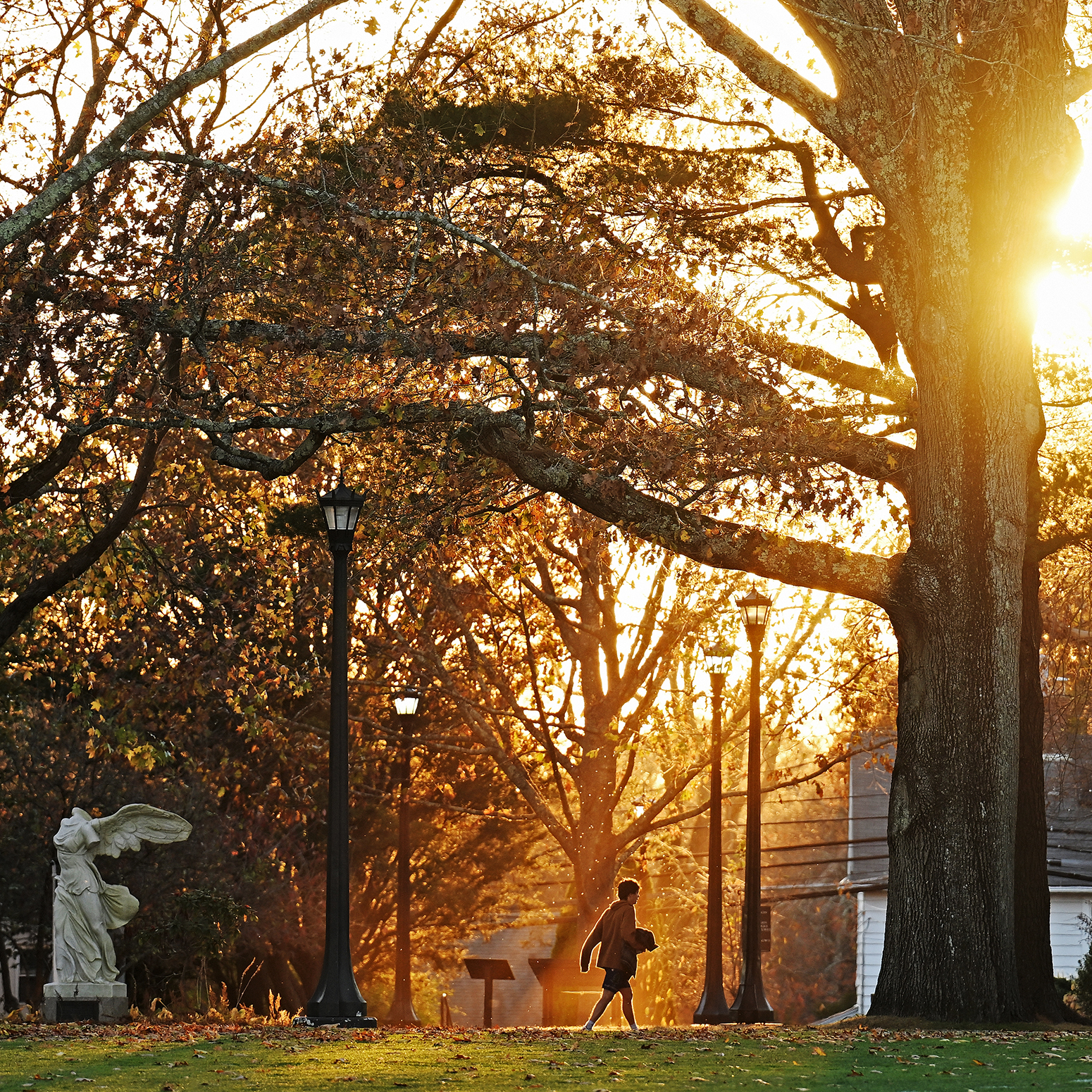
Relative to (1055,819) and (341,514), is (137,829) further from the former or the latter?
(1055,819)

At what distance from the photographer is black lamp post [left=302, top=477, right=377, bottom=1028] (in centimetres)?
1433

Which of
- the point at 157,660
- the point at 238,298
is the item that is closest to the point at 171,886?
the point at 157,660

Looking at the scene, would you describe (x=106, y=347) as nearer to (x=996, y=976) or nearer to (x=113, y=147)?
(x=113, y=147)

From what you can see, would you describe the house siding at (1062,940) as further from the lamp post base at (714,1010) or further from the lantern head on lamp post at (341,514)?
the lantern head on lamp post at (341,514)

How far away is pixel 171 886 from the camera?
2580 cm

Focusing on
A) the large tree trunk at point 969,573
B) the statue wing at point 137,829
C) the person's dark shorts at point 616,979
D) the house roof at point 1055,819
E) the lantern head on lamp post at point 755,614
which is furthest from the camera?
the house roof at point 1055,819

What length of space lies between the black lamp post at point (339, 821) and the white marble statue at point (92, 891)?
531 centimetres

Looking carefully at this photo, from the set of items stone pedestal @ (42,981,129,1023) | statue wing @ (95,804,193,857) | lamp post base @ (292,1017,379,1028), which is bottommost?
stone pedestal @ (42,981,129,1023)

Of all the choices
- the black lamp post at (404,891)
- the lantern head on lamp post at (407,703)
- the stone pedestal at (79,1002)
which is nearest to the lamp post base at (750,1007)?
the black lamp post at (404,891)

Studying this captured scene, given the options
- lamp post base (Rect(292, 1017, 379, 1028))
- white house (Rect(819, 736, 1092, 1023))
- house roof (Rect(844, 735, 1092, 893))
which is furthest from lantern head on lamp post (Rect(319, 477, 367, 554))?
white house (Rect(819, 736, 1092, 1023))

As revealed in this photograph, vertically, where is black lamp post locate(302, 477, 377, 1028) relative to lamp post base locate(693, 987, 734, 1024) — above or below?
above

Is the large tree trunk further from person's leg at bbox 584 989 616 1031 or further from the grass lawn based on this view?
person's leg at bbox 584 989 616 1031

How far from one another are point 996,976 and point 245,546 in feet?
34.9

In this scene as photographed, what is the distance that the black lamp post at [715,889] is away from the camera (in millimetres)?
20141
